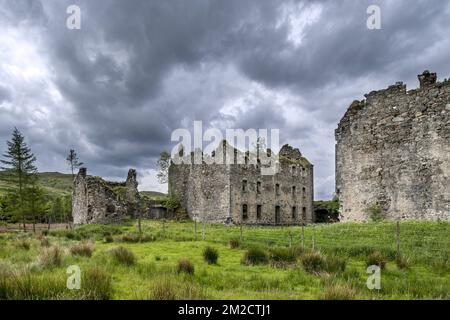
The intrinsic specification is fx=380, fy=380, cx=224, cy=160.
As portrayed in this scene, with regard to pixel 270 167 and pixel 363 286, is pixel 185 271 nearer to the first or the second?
pixel 363 286

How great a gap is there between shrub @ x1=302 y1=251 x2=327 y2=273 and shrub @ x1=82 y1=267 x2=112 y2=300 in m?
5.86

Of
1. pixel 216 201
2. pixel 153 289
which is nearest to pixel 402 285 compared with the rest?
pixel 153 289

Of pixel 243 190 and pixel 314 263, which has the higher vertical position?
pixel 243 190

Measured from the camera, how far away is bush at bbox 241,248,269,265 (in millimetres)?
13080

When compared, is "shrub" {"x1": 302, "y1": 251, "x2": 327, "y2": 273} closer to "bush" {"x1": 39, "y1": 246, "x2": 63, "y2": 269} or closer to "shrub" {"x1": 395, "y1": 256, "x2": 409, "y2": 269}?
"shrub" {"x1": 395, "y1": 256, "x2": 409, "y2": 269}

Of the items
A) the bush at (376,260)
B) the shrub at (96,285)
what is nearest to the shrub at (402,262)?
the bush at (376,260)

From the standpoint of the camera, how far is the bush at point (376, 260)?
1164 cm

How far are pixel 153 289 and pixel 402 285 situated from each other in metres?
5.83

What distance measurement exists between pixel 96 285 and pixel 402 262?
8862 millimetres

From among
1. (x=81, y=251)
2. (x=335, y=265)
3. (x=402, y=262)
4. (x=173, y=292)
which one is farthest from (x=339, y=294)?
(x=81, y=251)

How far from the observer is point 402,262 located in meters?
11.5

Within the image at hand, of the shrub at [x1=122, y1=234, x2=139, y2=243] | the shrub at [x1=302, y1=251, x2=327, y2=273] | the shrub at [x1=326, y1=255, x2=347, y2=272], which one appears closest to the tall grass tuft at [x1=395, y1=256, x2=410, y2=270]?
the shrub at [x1=326, y1=255, x2=347, y2=272]

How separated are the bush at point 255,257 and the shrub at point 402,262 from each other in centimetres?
414

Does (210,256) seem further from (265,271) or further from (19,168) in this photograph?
(19,168)
